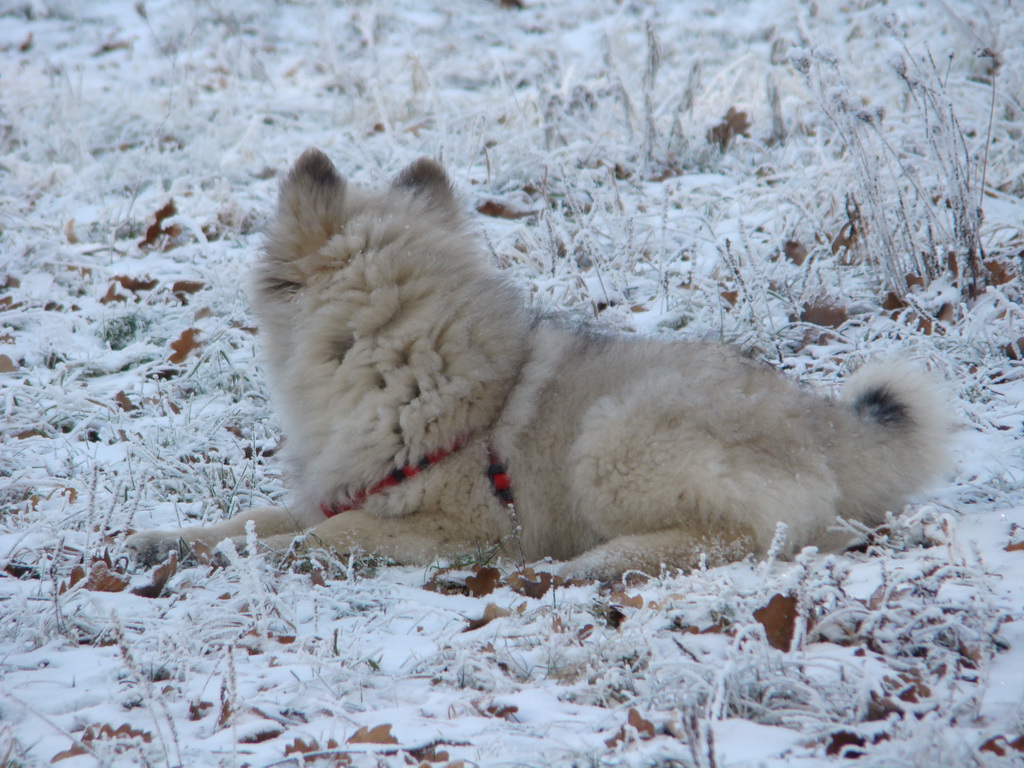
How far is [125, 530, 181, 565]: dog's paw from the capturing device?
2854 millimetres

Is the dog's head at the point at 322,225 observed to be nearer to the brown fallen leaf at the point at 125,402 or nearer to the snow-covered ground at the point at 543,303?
the snow-covered ground at the point at 543,303

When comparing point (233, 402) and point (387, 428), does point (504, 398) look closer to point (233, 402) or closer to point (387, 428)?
point (387, 428)

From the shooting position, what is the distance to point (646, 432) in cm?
275

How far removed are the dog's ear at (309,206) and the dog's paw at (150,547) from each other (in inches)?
42.5

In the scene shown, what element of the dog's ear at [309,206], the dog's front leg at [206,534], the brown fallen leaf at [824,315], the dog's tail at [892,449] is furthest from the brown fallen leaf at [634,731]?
the brown fallen leaf at [824,315]

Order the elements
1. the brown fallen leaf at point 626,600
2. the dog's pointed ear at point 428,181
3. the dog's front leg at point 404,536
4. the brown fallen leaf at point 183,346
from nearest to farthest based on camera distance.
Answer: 1. the brown fallen leaf at point 626,600
2. the dog's front leg at point 404,536
3. the dog's pointed ear at point 428,181
4. the brown fallen leaf at point 183,346

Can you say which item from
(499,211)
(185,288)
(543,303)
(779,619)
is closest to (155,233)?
(185,288)

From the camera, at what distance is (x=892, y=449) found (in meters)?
2.75

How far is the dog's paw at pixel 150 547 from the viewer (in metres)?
2.85

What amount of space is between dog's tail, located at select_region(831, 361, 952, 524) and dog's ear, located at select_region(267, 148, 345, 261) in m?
1.88

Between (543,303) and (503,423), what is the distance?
1341 millimetres

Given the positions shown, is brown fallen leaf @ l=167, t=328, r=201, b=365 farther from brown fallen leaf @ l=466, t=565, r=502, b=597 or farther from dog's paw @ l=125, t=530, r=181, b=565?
brown fallen leaf @ l=466, t=565, r=502, b=597

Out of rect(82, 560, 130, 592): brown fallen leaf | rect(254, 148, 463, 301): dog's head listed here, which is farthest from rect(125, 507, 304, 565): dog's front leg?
rect(254, 148, 463, 301): dog's head

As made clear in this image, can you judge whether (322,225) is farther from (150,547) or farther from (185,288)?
(185,288)
